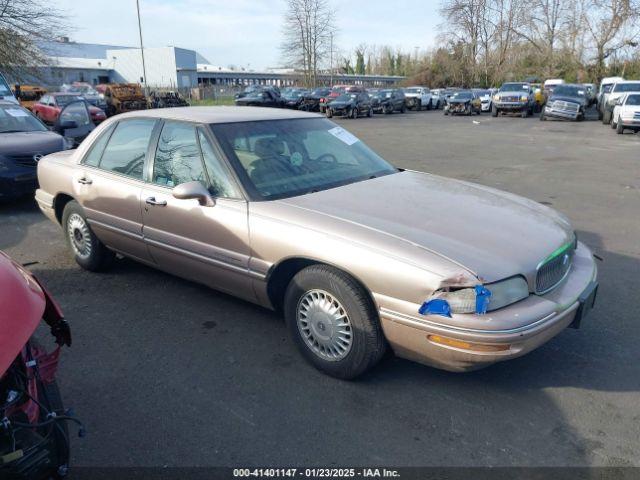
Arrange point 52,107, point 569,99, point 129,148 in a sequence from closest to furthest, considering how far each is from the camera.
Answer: point 129,148 → point 52,107 → point 569,99

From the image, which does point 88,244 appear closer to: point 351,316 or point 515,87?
point 351,316

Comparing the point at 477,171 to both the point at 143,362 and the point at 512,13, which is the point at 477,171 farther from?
the point at 512,13

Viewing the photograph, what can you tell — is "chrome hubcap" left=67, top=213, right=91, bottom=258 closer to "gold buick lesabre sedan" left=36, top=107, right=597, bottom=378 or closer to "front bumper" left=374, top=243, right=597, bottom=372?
"gold buick lesabre sedan" left=36, top=107, right=597, bottom=378

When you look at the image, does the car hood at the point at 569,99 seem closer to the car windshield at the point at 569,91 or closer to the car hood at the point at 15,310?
the car windshield at the point at 569,91

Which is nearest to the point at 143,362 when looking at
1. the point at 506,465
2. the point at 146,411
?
the point at 146,411

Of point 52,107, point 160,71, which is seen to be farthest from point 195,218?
point 160,71

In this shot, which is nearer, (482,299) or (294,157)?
(482,299)

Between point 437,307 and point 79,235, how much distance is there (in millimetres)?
3757

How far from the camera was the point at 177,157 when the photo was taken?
13.0 feet

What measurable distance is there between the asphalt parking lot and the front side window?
1090 mm

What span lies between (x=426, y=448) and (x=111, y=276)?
351 cm

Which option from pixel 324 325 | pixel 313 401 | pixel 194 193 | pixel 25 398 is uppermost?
pixel 194 193

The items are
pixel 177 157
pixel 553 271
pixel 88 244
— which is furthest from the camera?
pixel 88 244

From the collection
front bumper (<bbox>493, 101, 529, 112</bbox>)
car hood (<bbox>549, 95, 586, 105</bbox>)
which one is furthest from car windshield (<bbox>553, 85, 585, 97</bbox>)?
front bumper (<bbox>493, 101, 529, 112</bbox>)
